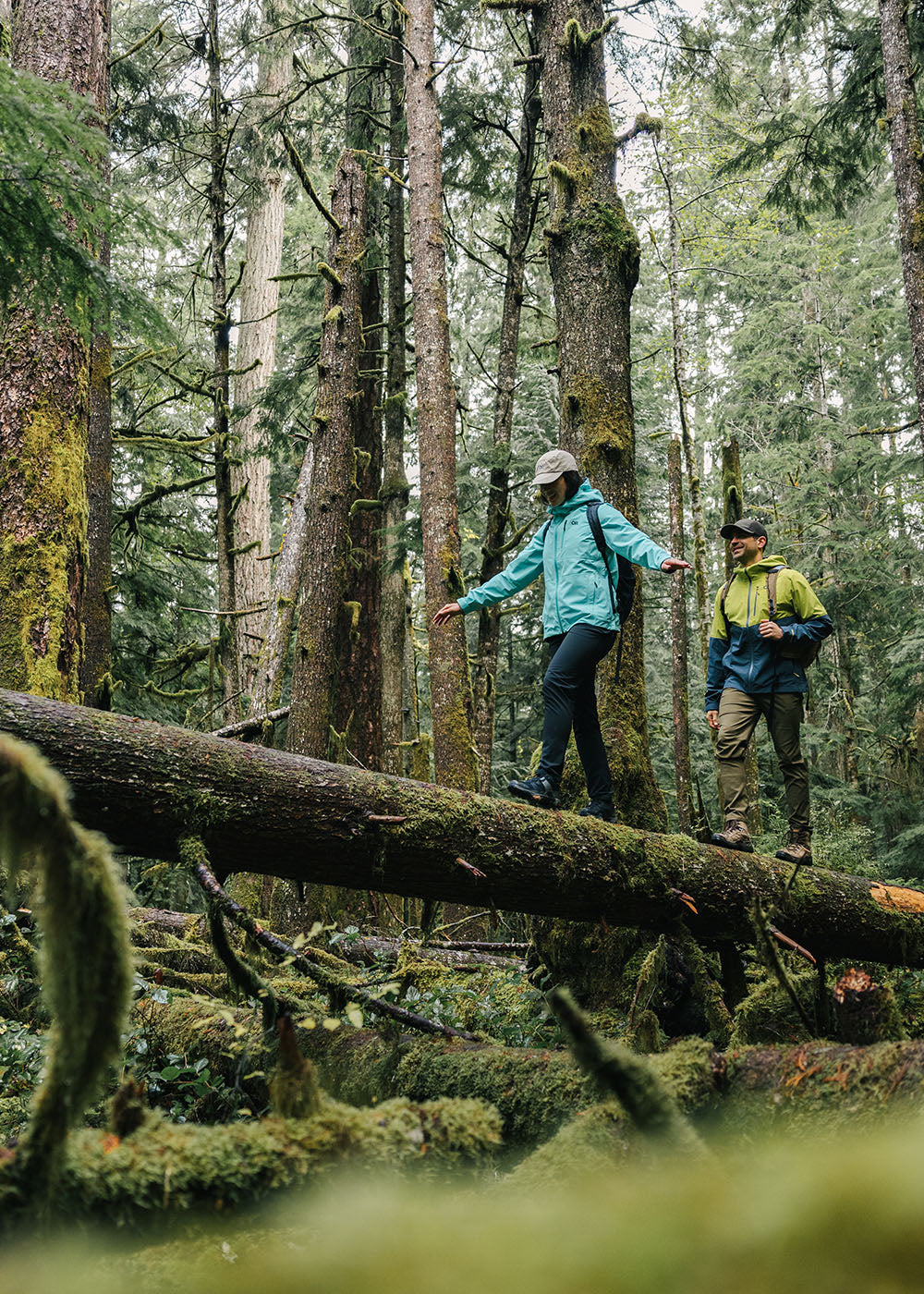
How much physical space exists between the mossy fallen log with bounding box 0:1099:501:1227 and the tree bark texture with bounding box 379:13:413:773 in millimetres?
9817

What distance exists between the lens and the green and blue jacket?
20.7 feet

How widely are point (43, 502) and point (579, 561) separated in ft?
12.7

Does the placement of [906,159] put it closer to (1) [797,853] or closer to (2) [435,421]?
(2) [435,421]

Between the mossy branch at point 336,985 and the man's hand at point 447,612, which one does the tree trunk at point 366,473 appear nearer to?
the man's hand at point 447,612

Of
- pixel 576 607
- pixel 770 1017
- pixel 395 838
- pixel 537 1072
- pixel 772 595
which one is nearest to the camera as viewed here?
pixel 537 1072

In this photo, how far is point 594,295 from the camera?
6910 mm

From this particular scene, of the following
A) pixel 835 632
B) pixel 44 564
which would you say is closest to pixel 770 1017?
pixel 44 564

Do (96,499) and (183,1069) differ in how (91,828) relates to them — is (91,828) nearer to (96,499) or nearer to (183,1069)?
(183,1069)

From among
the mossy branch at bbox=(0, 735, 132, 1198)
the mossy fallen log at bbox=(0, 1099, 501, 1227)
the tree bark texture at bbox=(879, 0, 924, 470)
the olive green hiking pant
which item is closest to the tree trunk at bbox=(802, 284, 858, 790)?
the tree bark texture at bbox=(879, 0, 924, 470)

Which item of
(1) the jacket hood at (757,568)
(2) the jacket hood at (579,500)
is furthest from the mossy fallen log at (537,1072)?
(1) the jacket hood at (757,568)

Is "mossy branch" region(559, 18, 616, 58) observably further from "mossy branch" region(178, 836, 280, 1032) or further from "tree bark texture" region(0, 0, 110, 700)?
"mossy branch" region(178, 836, 280, 1032)

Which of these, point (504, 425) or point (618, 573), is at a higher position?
point (504, 425)

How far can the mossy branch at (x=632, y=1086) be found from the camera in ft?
4.56

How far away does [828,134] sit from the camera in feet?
45.3
